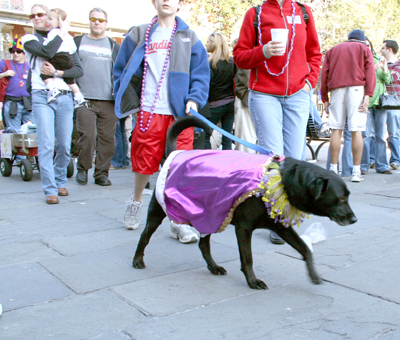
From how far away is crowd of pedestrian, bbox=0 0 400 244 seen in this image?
3.60m

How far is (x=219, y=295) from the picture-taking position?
2592 mm

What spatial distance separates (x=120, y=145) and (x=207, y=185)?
18.2ft

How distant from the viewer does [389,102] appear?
726cm

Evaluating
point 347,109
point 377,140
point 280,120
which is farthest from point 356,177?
point 280,120

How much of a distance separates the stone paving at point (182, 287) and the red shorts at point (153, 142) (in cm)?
63

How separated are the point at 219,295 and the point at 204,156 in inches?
32.2

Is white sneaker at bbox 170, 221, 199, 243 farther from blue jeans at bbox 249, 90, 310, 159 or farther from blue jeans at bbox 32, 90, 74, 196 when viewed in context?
blue jeans at bbox 32, 90, 74, 196

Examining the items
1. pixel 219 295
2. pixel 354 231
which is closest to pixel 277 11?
pixel 354 231

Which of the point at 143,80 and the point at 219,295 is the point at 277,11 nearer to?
the point at 143,80

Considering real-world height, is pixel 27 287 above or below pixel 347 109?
below

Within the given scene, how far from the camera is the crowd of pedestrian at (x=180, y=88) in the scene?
11.8 feet

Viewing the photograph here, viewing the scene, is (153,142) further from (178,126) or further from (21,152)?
(21,152)

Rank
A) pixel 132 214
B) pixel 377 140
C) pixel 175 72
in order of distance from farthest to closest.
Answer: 1. pixel 377 140
2. pixel 132 214
3. pixel 175 72

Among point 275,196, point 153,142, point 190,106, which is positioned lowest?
point 275,196
